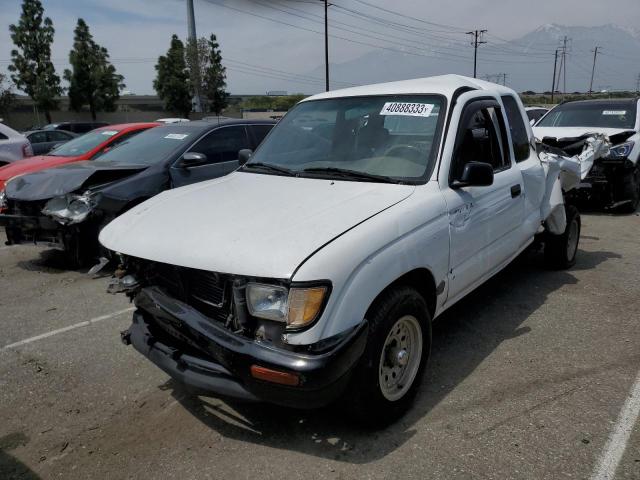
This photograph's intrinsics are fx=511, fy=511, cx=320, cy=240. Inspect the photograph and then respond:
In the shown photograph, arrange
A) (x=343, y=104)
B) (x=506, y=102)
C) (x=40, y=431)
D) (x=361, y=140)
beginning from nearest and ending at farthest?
(x=40, y=431), (x=361, y=140), (x=343, y=104), (x=506, y=102)

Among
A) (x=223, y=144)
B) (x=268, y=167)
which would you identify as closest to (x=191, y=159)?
(x=223, y=144)

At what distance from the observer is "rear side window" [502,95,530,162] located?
14.5 feet

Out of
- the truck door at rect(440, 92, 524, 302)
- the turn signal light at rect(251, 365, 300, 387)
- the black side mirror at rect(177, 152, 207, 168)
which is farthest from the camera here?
the black side mirror at rect(177, 152, 207, 168)

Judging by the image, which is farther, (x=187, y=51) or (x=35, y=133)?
(x=187, y=51)

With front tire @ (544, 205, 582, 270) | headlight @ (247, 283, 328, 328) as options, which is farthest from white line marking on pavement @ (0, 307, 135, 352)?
front tire @ (544, 205, 582, 270)

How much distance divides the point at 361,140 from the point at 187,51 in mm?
46897

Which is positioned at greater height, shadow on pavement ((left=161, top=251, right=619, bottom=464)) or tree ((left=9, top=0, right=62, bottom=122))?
tree ((left=9, top=0, right=62, bottom=122))

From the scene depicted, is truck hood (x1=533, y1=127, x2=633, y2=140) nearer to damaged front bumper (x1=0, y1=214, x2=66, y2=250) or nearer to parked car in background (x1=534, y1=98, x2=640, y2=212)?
parked car in background (x1=534, y1=98, x2=640, y2=212)

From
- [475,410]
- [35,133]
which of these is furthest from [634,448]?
[35,133]

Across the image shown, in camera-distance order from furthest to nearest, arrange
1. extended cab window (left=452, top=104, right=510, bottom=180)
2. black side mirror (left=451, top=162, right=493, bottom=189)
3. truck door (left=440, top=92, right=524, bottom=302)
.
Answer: extended cab window (left=452, top=104, right=510, bottom=180) < truck door (left=440, top=92, right=524, bottom=302) < black side mirror (left=451, top=162, right=493, bottom=189)

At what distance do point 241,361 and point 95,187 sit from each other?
4.18 metres

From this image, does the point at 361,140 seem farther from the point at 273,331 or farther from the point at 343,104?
the point at 273,331

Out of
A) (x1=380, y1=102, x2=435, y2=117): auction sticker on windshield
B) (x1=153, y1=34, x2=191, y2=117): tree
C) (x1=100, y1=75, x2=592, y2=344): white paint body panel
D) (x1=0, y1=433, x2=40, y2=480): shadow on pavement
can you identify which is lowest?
(x1=0, y1=433, x2=40, y2=480): shadow on pavement

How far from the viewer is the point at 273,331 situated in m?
2.43
